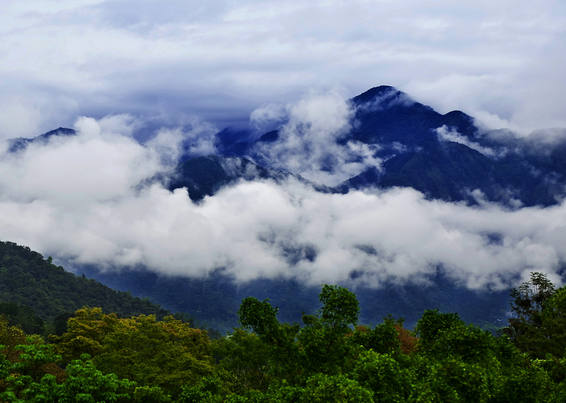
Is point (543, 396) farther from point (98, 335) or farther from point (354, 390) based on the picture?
point (98, 335)

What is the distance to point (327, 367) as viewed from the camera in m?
28.1

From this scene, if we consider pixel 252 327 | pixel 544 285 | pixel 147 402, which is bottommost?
pixel 147 402

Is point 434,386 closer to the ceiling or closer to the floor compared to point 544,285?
closer to the floor

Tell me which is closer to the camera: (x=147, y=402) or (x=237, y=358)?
(x=147, y=402)

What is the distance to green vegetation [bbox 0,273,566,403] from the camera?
21766mm

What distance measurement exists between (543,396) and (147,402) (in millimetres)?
20227

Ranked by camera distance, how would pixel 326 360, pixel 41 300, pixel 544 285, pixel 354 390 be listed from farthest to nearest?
pixel 41 300
pixel 544 285
pixel 326 360
pixel 354 390

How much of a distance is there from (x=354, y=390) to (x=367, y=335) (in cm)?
1361

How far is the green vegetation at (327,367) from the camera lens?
21766mm

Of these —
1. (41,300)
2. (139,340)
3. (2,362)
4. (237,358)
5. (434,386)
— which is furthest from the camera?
(41,300)

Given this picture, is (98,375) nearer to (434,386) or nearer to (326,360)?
(326,360)

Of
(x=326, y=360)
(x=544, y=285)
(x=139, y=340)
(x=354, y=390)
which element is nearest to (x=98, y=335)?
(x=139, y=340)

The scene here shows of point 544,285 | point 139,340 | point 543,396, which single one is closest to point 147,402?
point 543,396

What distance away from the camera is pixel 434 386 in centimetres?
2123
